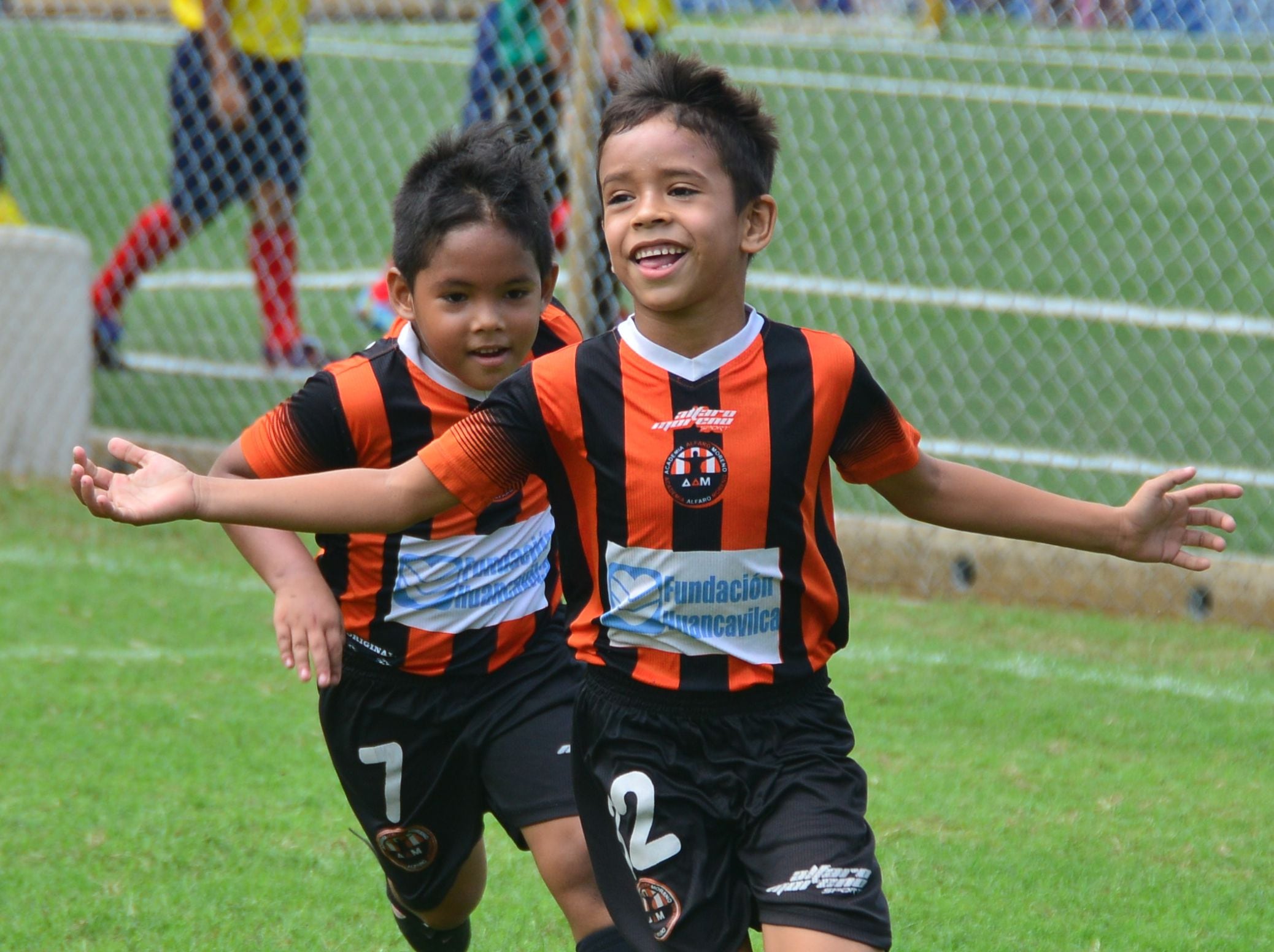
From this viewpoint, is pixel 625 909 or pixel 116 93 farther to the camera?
pixel 116 93

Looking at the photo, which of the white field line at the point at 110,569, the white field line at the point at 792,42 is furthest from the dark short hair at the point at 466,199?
the white field line at the point at 792,42

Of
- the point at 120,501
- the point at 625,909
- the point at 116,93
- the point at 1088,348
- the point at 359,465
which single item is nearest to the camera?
the point at 120,501

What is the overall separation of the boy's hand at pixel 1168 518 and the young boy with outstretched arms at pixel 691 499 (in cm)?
5

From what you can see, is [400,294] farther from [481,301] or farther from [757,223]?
[757,223]

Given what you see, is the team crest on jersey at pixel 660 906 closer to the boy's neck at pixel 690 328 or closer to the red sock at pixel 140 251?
the boy's neck at pixel 690 328

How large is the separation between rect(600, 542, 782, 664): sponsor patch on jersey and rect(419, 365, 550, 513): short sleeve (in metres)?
0.19

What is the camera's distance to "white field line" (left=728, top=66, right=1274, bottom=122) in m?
11.3

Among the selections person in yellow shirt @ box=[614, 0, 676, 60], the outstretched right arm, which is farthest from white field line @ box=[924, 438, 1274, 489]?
the outstretched right arm

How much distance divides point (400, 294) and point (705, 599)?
0.94 m

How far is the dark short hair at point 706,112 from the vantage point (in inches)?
99.3

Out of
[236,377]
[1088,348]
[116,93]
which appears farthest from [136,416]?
[116,93]

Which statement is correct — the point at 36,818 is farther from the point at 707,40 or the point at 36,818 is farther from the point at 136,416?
the point at 707,40

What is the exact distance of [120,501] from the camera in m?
2.37

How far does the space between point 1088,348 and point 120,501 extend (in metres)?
7.06
